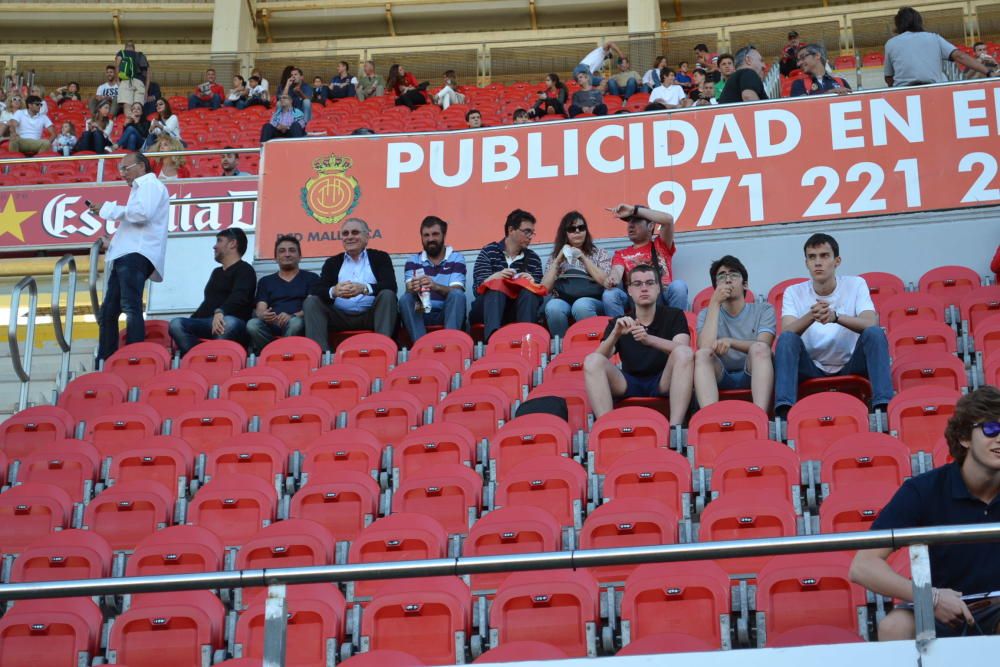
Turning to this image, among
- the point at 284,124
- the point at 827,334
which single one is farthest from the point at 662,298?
Result: the point at 284,124

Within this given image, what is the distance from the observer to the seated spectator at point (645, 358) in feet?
22.7

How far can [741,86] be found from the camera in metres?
10.3

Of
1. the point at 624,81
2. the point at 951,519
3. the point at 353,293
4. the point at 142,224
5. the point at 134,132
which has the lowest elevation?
the point at 951,519

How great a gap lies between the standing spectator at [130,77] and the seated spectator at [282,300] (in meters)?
9.61

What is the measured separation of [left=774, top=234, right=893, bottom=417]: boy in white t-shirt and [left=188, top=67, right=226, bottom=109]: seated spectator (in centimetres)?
Answer: 1312

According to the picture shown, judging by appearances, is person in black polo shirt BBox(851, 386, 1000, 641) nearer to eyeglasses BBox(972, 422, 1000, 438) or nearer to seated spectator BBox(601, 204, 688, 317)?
eyeglasses BBox(972, 422, 1000, 438)

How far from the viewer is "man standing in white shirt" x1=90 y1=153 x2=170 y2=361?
9117mm

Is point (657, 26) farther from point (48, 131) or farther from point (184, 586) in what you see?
point (184, 586)

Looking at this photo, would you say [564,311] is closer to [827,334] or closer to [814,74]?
[827,334]

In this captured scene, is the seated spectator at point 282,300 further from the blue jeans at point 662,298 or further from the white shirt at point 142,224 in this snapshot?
the blue jeans at point 662,298

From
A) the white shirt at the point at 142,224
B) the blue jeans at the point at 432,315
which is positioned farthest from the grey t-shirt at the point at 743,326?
the white shirt at the point at 142,224

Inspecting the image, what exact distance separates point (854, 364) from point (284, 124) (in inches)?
368

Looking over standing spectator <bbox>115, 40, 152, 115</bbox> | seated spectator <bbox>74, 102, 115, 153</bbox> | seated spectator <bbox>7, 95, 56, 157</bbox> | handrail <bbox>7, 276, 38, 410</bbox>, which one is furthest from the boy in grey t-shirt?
standing spectator <bbox>115, 40, 152, 115</bbox>

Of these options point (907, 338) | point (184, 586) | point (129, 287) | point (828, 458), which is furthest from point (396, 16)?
point (184, 586)
